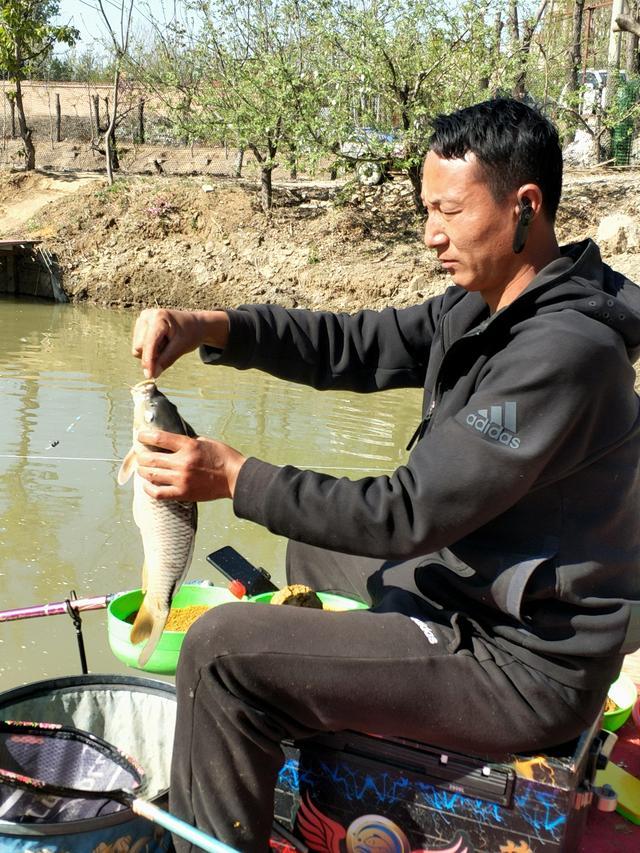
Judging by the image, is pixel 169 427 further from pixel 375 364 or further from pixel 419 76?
pixel 419 76

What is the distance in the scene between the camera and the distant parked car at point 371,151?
1784cm

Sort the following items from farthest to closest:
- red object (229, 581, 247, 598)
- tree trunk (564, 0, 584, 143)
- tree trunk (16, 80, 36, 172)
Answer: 1. tree trunk (16, 80, 36, 172)
2. tree trunk (564, 0, 584, 143)
3. red object (229, 581, 247, 598)

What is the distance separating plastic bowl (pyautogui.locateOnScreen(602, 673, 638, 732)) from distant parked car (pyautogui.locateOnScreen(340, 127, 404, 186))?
15467 millimetres

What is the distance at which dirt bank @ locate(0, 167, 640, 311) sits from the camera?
17.4m

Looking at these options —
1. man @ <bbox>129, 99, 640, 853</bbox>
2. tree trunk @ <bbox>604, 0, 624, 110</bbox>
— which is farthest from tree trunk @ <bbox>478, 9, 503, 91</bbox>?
man @ <bbox>129, 99, 640, 853</bbox>

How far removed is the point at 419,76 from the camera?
687 inches

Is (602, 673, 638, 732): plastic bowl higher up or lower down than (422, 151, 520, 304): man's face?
lower down

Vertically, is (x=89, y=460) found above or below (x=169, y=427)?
below

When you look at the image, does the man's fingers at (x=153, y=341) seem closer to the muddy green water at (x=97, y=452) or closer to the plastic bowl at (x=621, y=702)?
the plastic bowl at (x=621, y=702)

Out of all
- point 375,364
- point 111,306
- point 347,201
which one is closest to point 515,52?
point 347,201

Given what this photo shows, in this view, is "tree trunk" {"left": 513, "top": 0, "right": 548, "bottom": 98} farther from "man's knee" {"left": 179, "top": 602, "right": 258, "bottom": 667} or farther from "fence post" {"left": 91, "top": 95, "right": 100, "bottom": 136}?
"man's knee" {"left": 179, "top": 602, "right": 258, "bottom": 667}

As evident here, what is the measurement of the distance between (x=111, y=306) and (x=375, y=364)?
1638 cm

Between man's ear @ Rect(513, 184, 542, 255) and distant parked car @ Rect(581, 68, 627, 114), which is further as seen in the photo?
distant parked car @ Rect(581, 68, 627, 114)

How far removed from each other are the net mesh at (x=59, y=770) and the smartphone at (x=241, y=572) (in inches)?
40.2
